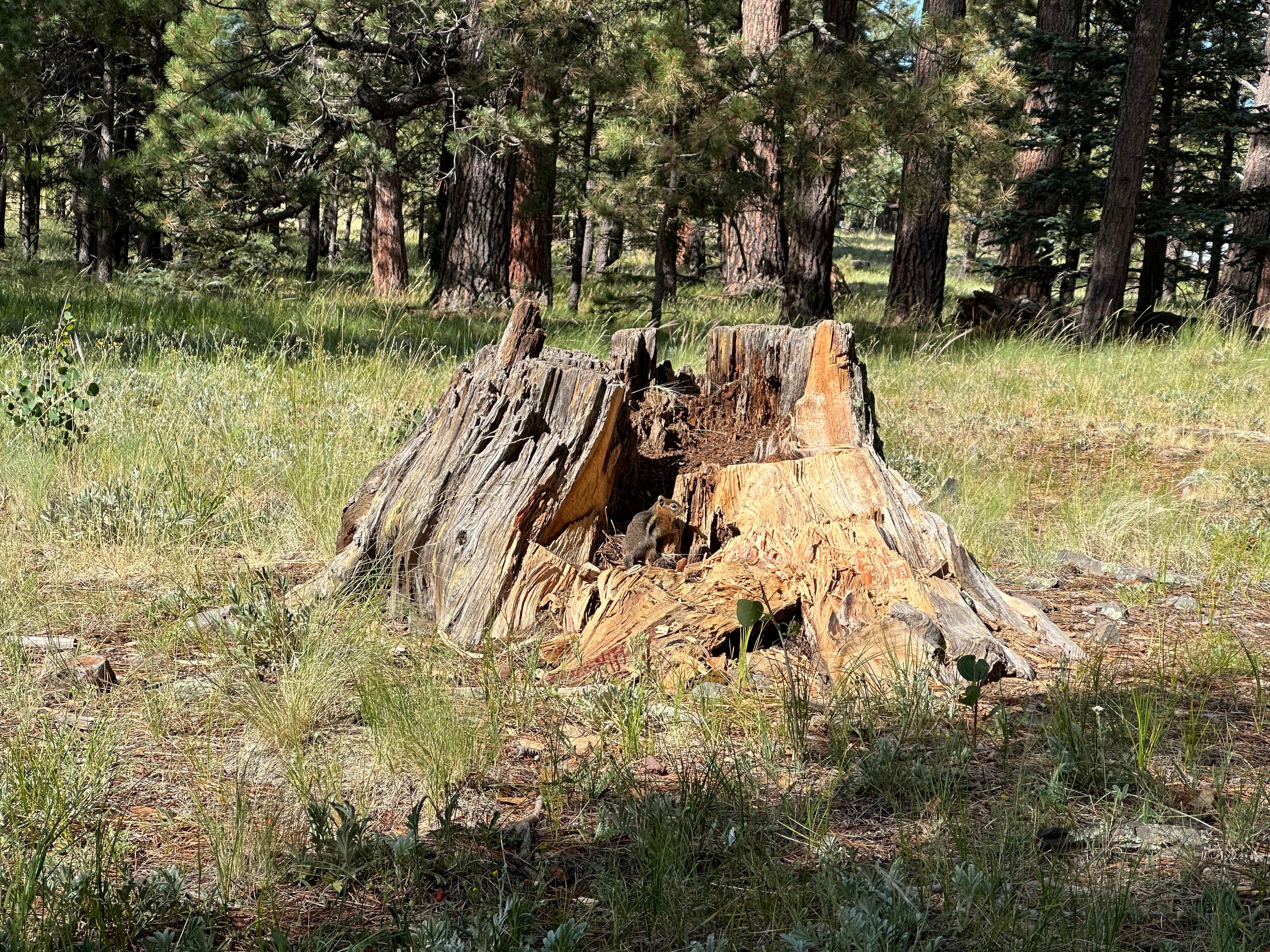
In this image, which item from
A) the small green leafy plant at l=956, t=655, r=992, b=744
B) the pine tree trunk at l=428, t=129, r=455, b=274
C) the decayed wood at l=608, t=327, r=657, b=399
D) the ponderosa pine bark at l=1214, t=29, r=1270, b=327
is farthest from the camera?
the ponderosa pine bark at l=1214, t=29, r=1270, b=327

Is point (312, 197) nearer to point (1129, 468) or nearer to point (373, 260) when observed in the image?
point (373, 260)

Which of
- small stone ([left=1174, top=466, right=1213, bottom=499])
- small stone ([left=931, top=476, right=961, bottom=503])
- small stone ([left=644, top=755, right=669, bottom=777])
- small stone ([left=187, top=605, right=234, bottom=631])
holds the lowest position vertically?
small stone ([left=644, top=755, right=669, bottom=777])

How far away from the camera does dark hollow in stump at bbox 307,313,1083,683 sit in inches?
121

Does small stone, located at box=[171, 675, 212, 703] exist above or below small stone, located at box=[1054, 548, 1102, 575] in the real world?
below

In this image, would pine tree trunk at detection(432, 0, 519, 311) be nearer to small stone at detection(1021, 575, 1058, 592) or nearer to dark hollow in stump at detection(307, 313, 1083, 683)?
dark hollow in stump at detection(307, 313, 1083, 683)

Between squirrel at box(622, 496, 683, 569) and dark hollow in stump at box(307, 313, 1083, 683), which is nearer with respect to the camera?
dark hollow in stump at box(307, 313, 1083, 683)

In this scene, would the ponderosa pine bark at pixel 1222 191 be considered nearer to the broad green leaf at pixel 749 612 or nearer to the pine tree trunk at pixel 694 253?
the pine tree trunk at pixel 694 253

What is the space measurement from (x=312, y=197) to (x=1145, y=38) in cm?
856

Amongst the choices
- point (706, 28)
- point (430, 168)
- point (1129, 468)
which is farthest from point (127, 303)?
point (430, 168)

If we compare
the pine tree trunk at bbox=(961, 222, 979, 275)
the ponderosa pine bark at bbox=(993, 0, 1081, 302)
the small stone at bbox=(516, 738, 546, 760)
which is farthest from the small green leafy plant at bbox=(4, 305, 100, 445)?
the ponderosa pine bark at bbox=(993, 0, 1081, 302)

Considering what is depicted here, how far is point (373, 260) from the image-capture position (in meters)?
14.5

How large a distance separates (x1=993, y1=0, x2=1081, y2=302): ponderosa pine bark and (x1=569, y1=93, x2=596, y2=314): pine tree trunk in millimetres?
5223

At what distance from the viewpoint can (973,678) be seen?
2.48 meters

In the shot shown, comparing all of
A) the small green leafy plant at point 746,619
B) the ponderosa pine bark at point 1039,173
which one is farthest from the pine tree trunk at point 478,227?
the small green leafy plant at point 746,619
